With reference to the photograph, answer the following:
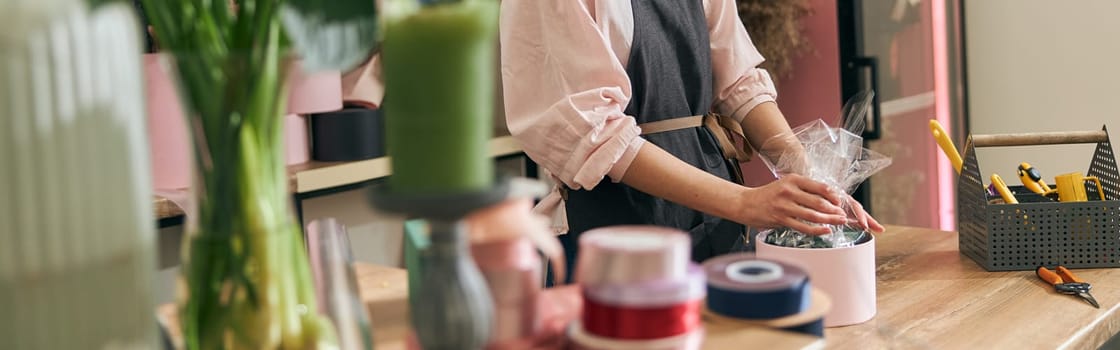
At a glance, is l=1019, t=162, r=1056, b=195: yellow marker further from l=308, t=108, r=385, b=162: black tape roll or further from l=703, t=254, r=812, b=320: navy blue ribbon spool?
l=308, t=108, r=385, b=162: black tape roll

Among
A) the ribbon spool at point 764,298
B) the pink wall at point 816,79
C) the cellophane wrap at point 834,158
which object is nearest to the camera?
the ribbon spool at point 764,298

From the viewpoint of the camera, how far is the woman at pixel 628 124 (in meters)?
1.52

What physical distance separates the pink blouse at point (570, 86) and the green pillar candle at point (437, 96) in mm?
875

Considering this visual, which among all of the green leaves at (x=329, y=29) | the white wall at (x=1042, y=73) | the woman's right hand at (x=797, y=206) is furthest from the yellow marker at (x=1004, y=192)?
the white wall at (x=1042, y=73)

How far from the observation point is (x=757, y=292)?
0.84 meters

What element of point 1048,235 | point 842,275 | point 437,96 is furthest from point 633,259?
point 1048,235

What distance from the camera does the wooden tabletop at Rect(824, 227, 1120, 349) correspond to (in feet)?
4.16

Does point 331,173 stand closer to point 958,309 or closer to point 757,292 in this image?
point 958,309

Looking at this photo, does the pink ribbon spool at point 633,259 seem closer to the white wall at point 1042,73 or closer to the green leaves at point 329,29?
the green leaves at point 329,29

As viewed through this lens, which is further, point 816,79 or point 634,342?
point 816,79

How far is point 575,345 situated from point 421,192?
172mm

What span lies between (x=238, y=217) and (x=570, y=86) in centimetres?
85

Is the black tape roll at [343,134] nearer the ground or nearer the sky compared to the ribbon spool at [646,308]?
nearer the sky

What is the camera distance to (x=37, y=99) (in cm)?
63
